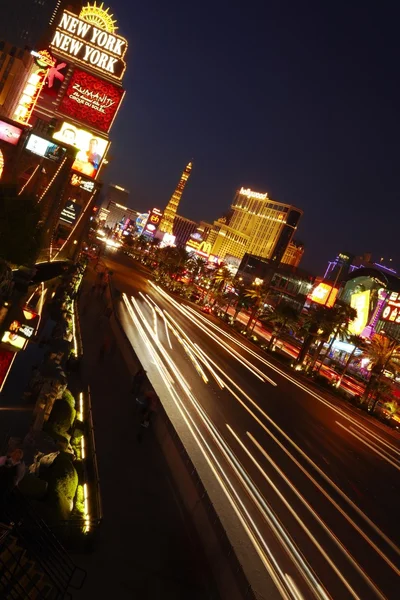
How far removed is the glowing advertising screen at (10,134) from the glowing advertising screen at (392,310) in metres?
63.6

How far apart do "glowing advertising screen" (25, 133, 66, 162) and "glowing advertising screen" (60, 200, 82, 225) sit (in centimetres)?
1387

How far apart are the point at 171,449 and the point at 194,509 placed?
3.33m

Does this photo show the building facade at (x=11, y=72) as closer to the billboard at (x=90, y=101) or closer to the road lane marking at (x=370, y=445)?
the billboard at (x=90, y=101)

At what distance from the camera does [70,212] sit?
46.0 m

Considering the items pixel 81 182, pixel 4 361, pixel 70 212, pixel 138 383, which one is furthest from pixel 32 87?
pixel 4 361

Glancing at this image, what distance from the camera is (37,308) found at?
2545 cm

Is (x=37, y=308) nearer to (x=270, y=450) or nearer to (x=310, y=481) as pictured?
(x=270, y=450)

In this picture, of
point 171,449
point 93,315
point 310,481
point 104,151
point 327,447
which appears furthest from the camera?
point 104,151

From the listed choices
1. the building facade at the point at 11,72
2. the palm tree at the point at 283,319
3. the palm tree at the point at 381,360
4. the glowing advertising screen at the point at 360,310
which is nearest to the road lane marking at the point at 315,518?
the palm tree at the point at 381,360

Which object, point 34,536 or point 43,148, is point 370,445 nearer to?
point 34,536

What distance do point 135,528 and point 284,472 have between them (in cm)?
952

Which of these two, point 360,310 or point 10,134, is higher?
point 360,310

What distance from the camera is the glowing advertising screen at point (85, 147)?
43625 mm

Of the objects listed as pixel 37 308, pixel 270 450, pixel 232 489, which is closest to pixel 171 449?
pixel 232 489
